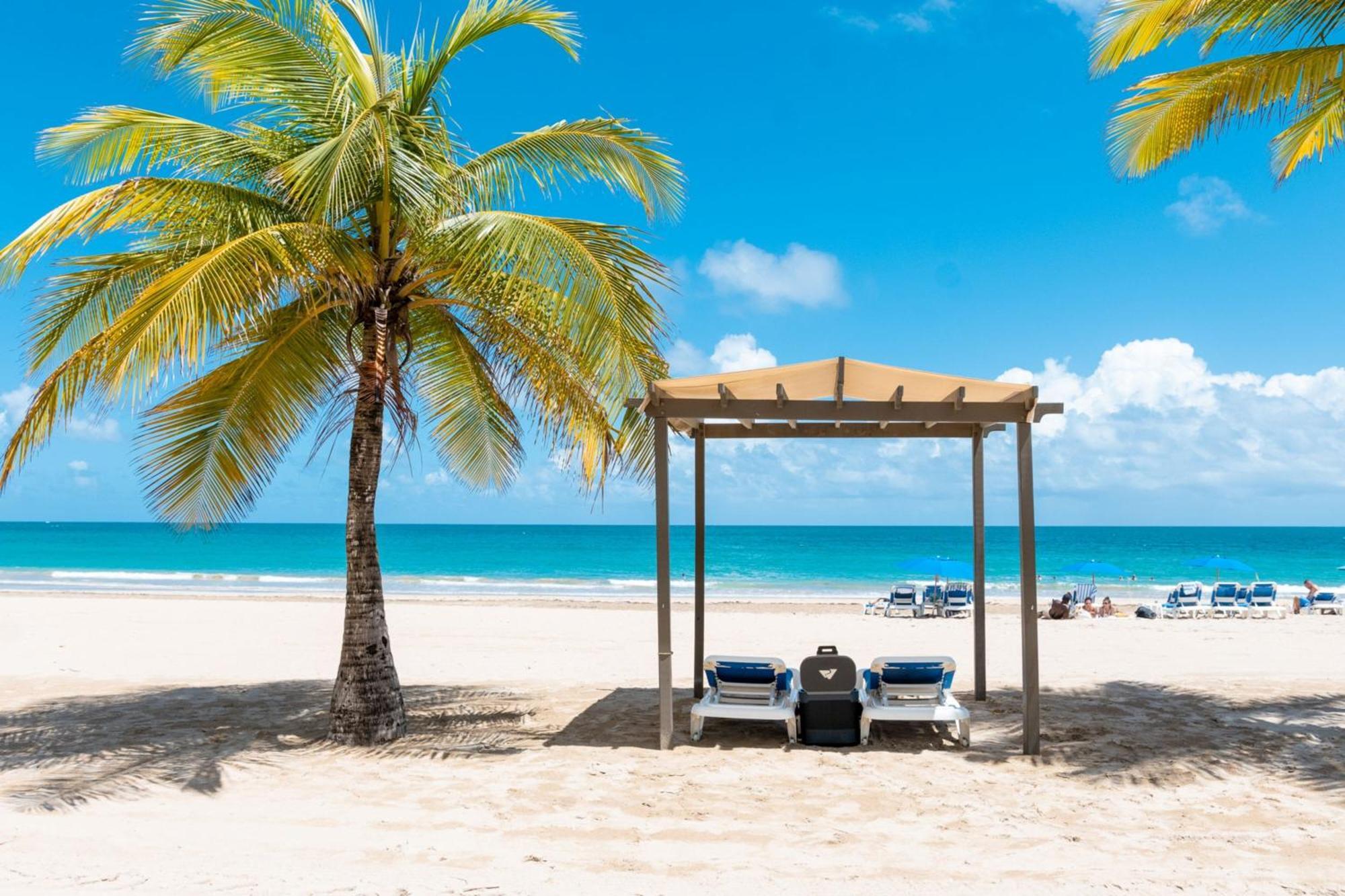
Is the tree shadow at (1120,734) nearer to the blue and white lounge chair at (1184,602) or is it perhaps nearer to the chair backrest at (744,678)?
the chair backrest at (744,678)

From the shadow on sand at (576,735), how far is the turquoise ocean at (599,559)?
42.1ft

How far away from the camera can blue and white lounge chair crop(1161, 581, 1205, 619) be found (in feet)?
69.6

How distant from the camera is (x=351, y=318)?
7.83 meters

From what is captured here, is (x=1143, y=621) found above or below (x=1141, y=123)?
below

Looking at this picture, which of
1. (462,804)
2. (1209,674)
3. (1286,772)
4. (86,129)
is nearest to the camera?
(462,804)

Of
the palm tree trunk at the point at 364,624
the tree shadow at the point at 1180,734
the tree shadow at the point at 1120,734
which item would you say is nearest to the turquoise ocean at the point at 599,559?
the tree shadow at the point at 1180,734

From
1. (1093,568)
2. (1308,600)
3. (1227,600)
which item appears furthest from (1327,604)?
(1093,568)

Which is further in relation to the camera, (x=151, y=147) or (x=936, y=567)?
(x=936, y=567)

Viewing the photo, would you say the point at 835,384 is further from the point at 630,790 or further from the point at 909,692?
the point at 630,790

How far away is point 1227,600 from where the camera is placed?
21.1 meters

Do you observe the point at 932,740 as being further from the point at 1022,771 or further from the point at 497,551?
the point at 497,551

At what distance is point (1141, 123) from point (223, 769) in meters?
8.80

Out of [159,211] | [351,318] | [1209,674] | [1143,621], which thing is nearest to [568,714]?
[351,318]

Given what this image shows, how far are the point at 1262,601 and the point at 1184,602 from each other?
4.91 ft
